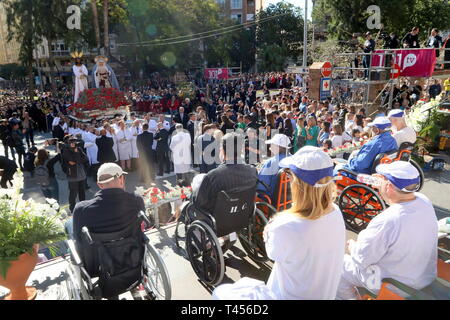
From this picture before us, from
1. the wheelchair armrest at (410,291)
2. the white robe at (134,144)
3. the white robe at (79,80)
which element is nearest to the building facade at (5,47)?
the white robe at (79,80)

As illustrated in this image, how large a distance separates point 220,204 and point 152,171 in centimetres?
664

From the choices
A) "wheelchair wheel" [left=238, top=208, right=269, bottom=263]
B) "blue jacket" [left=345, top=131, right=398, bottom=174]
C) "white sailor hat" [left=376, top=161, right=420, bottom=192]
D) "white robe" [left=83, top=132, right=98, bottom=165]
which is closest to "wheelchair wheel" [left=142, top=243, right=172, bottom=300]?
"wheelchair wheel" [left=238, top=208, right=269, bottom=263]

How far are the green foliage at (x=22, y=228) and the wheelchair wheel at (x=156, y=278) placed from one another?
3.06 feet

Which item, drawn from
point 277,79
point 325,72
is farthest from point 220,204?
point 277,79

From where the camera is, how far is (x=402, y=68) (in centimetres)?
1360

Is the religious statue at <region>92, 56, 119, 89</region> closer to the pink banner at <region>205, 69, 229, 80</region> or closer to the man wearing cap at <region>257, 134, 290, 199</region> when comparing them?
the man wearing cap at <region>257, 134, 290, 199</region>

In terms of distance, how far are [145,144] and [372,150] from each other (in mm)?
6768

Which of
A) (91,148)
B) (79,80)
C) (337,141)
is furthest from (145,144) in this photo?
(79,80)

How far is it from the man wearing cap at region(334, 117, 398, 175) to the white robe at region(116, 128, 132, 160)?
23.8 ft

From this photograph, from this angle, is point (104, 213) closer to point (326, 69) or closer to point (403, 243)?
point (403, 243)

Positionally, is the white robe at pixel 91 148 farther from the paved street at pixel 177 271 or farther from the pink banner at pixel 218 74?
the pink banner at pixel 218 74

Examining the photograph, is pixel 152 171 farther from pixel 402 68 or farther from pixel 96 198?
pixel 402 68

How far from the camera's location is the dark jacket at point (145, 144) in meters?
10.2

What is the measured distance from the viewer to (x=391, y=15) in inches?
1073
